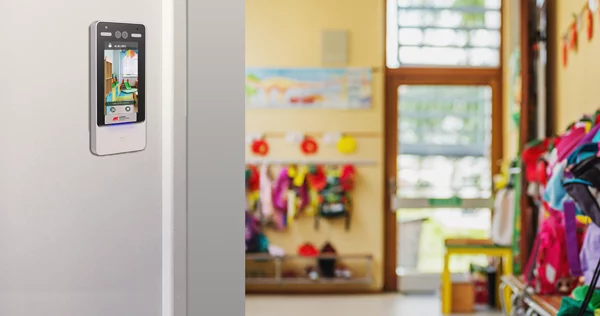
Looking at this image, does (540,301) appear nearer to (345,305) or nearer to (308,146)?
(345,305)

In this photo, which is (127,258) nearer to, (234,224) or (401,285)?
(234,224)

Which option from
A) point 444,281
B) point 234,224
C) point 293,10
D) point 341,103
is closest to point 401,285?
point 444,281

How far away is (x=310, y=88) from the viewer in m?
7.85

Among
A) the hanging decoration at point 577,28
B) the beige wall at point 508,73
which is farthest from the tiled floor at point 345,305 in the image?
the hanging decoration at point 577,28

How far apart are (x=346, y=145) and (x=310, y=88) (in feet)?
2.03

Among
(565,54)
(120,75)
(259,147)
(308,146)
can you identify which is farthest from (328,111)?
(120,75)

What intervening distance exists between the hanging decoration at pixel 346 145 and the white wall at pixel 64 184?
19.1ft

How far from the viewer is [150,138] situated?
6.72ft

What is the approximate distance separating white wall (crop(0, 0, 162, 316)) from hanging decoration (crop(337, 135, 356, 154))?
5836 millimetres

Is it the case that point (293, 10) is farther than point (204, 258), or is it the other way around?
point (293, 10)

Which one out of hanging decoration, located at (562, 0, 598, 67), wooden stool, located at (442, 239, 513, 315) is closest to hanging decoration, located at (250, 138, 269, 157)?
wooden stool, located at (442, 239, 513, 315)

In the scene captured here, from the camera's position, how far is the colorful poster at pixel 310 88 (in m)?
7.83

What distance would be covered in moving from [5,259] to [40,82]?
38 cm

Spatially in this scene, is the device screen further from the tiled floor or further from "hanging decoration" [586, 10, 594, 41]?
the tiled floor
